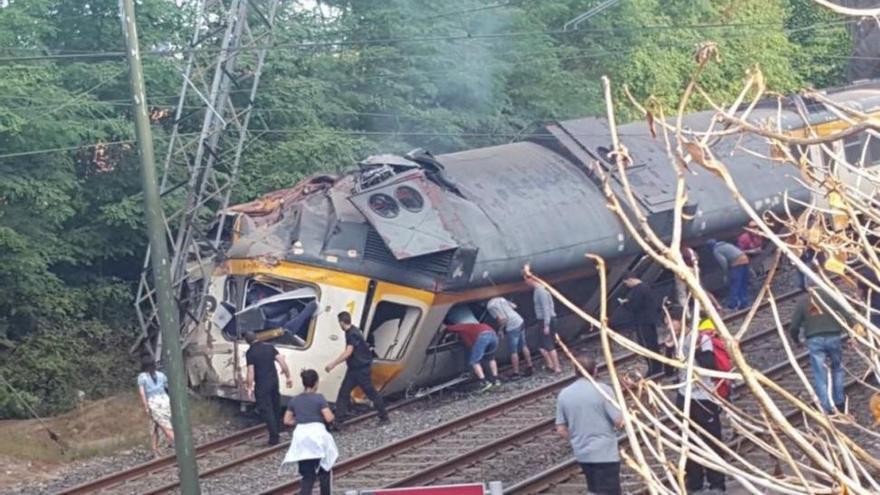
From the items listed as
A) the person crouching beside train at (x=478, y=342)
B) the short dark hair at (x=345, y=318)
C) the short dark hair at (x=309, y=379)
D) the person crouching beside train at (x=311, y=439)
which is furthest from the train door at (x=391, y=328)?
the person crouching beside train at (x=311, y=439)

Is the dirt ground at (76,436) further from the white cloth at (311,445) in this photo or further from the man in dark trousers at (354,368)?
the white cloth at (311,445)

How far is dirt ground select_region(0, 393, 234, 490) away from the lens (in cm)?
1655

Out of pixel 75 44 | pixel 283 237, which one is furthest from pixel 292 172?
pixel 283 237

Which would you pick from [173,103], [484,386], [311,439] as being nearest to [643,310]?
[484,386]

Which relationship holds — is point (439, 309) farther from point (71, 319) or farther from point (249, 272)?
point (71, 319)

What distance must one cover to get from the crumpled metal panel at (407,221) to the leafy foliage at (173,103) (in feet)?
7.59

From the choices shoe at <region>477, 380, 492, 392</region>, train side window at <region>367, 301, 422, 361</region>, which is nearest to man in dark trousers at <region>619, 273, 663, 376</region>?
shoe at <region>477, 380, 492, 392</region>

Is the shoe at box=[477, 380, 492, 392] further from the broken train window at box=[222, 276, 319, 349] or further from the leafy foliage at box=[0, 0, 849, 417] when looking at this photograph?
the leafy foliage at box=[0, 0, 849, 417]

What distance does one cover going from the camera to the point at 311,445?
1179 cm

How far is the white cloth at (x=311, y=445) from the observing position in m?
11.8

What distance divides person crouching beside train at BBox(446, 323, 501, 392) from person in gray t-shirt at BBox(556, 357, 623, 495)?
23.1 feet

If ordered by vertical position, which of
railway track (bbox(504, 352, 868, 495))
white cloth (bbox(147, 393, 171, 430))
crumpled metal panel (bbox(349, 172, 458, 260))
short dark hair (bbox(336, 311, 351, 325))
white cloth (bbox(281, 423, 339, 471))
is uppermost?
crumpled metal panel (bbox(349, 172, 458, 260))

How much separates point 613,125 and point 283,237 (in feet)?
44.9

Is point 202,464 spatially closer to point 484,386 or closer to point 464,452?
point 464,452
